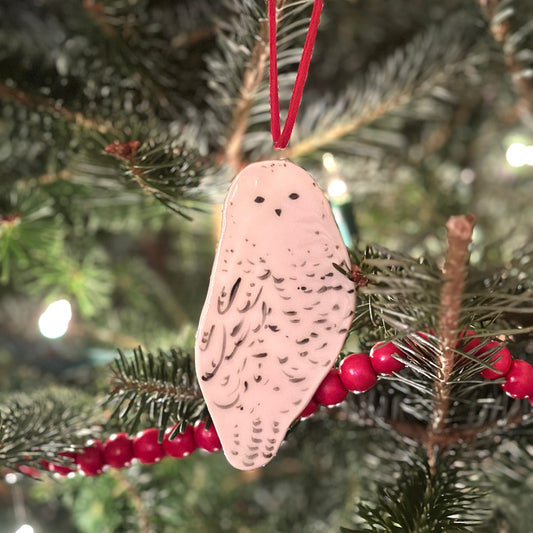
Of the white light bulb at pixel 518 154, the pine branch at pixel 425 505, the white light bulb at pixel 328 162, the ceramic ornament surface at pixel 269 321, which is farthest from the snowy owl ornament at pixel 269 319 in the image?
the white light bulb at pixel 518 154

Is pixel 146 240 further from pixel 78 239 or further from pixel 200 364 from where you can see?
pixel 200 364

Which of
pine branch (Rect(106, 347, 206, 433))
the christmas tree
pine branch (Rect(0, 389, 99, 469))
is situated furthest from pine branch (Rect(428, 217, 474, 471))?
pine branch (Rect(0, 389, 99, 469))

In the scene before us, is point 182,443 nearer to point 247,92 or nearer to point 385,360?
point 385,360

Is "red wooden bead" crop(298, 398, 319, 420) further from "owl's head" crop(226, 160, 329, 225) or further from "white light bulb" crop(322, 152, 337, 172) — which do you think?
"white light bulb" crop(322, 152, 337, 172)

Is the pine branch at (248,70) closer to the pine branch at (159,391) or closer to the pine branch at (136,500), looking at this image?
the pine branch at (159,391)

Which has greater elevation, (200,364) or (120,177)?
(120,177)

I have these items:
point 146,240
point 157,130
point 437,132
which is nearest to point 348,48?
point 437,132
